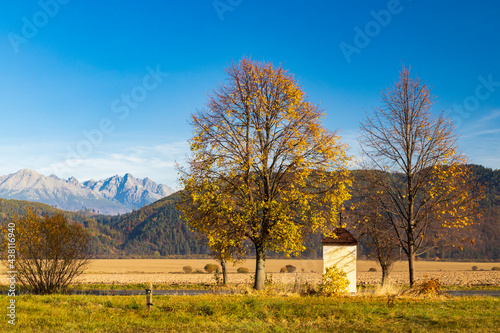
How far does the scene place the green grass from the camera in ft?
41.9

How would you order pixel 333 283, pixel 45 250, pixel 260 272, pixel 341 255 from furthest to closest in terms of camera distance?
pixel 45 250
pixel 260 272
pixel 341 255
pixel 333 283

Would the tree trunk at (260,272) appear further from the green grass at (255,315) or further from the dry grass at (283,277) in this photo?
the green grass at (255,315)

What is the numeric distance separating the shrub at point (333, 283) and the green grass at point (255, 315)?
1617 mm

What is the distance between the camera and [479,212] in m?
20.9

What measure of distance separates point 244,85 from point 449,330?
628 inches

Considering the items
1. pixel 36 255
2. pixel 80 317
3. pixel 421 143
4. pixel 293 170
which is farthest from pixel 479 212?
pixel 36 255

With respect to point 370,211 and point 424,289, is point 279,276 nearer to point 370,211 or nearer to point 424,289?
point 370,211

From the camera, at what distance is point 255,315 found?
48.7 feet

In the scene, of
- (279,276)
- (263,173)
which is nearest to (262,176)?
(263,173)

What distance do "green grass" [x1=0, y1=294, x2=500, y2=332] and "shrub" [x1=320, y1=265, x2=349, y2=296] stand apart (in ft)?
5.31

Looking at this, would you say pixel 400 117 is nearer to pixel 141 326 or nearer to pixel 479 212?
pixel 479 212

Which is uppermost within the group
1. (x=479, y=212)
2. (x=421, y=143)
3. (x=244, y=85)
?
(x=244, y=85)

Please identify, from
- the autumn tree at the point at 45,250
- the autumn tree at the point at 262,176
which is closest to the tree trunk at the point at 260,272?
the autumn tree at the point at 262,176

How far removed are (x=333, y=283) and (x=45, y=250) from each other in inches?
655
